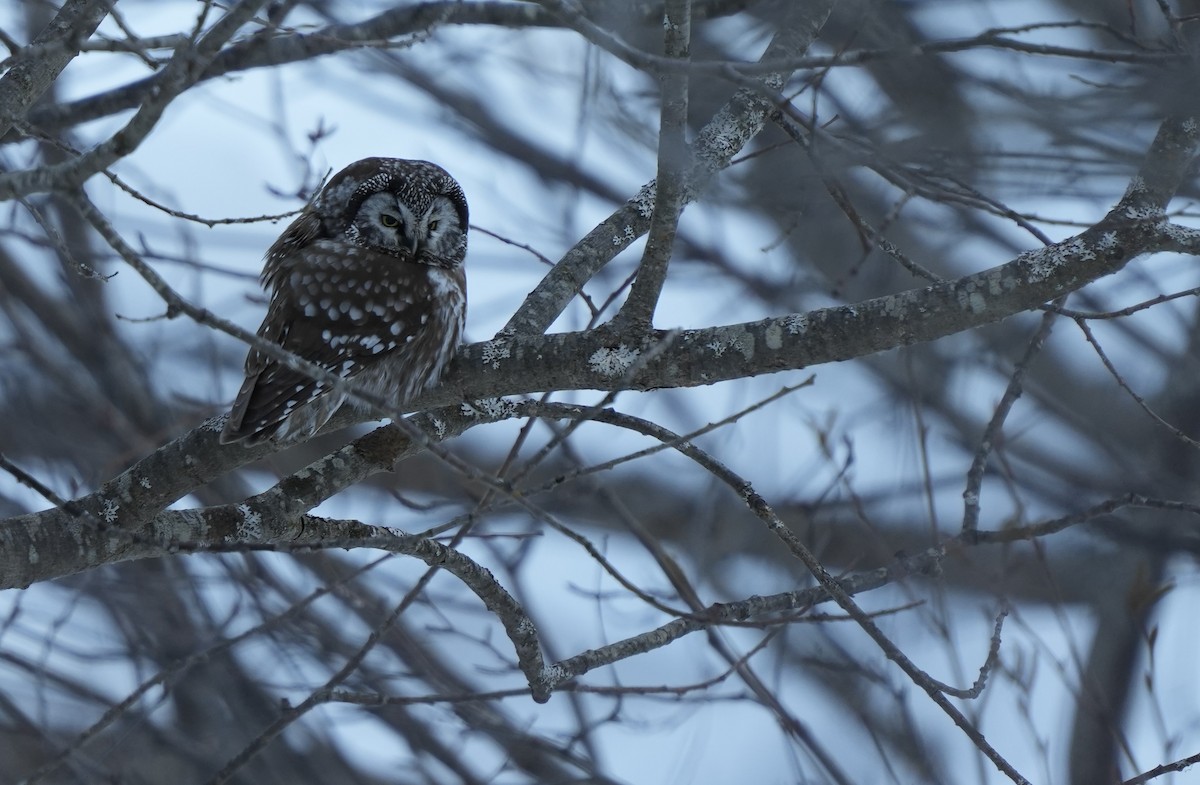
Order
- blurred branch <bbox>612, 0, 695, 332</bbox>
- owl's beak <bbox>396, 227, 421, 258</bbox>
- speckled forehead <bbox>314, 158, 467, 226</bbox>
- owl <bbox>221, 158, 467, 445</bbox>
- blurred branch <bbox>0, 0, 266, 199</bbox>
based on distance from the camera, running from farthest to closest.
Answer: speckled forehead <bbox>314, 158, 467, 226</bbox> < owl's beak <bbox>396, 227, 421, 258</bbox> < owl <bbox>221, 158, 467, 445</bbox> < blurred branch <bbox>612, 0, 695, 332</bbox> < blurred branch <bbox>0, 0, 266, 199</bbox>

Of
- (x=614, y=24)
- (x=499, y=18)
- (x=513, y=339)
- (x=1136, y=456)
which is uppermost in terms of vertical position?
(x=1136, y=456)

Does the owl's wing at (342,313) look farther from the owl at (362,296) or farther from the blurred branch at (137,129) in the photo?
the blurred branch at (137,129)

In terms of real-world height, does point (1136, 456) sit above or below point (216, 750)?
above

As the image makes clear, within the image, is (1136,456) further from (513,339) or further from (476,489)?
(513,339)

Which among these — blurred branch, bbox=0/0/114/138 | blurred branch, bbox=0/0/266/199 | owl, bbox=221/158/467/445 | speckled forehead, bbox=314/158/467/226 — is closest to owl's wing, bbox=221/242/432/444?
owl, bbox=221/158/467/445

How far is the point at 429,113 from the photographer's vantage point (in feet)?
31.4

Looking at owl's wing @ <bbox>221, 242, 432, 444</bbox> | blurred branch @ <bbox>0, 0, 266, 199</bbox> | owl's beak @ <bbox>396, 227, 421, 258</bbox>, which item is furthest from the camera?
owl's beak @ <bbox>396, 227, 421, 258</bbox>

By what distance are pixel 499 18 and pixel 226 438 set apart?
1526 mm

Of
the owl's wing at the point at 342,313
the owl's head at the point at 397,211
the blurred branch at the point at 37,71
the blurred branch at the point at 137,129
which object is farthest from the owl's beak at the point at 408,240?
the blurred branch at the point at 137,129

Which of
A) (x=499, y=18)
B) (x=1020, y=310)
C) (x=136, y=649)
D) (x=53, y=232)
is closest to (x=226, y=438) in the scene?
(x=53, y=232)

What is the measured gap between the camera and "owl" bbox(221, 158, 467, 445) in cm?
383

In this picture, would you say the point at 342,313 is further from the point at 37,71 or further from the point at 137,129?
the point at 137,129

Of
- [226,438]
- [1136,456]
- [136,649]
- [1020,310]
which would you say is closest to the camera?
[1020,310]

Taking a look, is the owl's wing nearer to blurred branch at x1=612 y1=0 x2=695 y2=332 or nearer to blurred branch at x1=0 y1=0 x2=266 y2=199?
blurred branch at x1=612 y1=0 x2=695 y2=332
